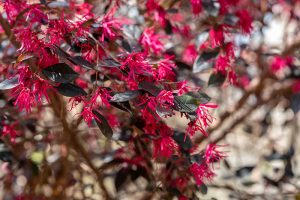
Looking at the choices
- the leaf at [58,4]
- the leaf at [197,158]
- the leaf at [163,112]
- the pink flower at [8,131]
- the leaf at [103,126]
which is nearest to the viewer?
the leaf at [163,112]

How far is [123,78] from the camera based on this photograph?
130 cm

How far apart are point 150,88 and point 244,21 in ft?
2.42

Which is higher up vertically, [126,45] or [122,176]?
[126,45]

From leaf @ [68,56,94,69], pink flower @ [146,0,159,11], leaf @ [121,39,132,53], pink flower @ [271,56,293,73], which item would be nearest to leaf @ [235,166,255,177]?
pink flower @ [271,56,293,73]

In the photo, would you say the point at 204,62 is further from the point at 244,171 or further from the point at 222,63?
the point at 244,171

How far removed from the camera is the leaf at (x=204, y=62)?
1504 mm

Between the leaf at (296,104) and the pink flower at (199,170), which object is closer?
the pink flower at (199,170)

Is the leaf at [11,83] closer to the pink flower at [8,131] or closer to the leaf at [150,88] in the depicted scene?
the leaf at [150,88]

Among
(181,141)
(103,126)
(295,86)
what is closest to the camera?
(103,126)

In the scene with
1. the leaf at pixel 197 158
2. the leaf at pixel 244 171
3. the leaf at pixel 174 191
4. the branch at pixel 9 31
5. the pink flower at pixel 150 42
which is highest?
the branch at pixel 9 31

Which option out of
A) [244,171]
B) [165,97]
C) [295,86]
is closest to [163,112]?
[165,97]

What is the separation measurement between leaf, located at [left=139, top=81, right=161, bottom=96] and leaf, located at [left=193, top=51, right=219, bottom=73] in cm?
48

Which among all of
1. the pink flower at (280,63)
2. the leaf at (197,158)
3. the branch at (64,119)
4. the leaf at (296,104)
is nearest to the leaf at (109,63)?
the branch at (64,119)

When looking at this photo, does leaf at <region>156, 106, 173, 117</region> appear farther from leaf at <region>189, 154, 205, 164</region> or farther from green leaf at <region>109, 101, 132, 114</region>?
leaf at <region>189, 154, 205, 164</region>
